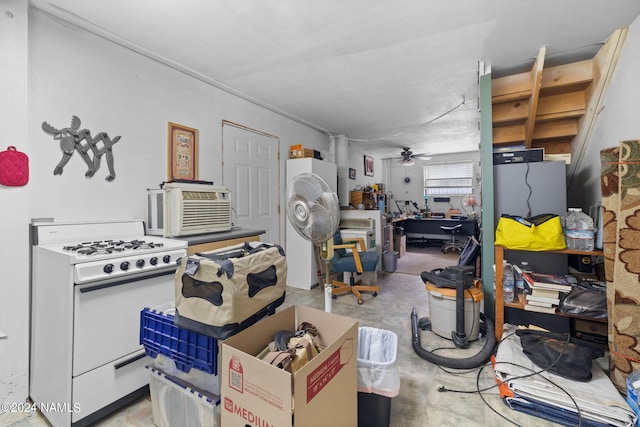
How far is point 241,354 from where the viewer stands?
937 millimetres

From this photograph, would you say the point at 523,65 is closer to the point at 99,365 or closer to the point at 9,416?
the point at 99,365

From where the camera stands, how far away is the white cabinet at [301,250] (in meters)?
3.60

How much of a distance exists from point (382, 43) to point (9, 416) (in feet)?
10.7

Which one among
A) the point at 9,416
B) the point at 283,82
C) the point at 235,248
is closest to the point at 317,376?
the point at 235,248

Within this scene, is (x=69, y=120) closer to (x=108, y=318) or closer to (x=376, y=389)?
(x=108, y=318)

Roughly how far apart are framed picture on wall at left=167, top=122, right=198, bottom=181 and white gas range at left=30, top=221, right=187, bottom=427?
928 mm

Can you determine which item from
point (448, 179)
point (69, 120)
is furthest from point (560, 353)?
point (448, 179)

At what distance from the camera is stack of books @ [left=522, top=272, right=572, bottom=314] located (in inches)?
73.0

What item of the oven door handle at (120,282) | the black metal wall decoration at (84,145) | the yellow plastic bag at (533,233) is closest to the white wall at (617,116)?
the yellow plastic bag at (533,233)

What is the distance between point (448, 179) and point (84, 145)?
22.3ft

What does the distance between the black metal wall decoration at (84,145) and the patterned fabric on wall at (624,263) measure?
3.23 metres

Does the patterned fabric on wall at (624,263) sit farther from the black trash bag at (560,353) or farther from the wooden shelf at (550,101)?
the wooden shelf at (550,101)

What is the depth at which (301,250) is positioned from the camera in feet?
12.1

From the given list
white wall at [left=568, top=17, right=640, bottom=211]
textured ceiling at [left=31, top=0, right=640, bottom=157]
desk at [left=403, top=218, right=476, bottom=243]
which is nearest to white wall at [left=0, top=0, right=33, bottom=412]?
textured ceiling at [left=31, top=0, right=640, bottom=157]
